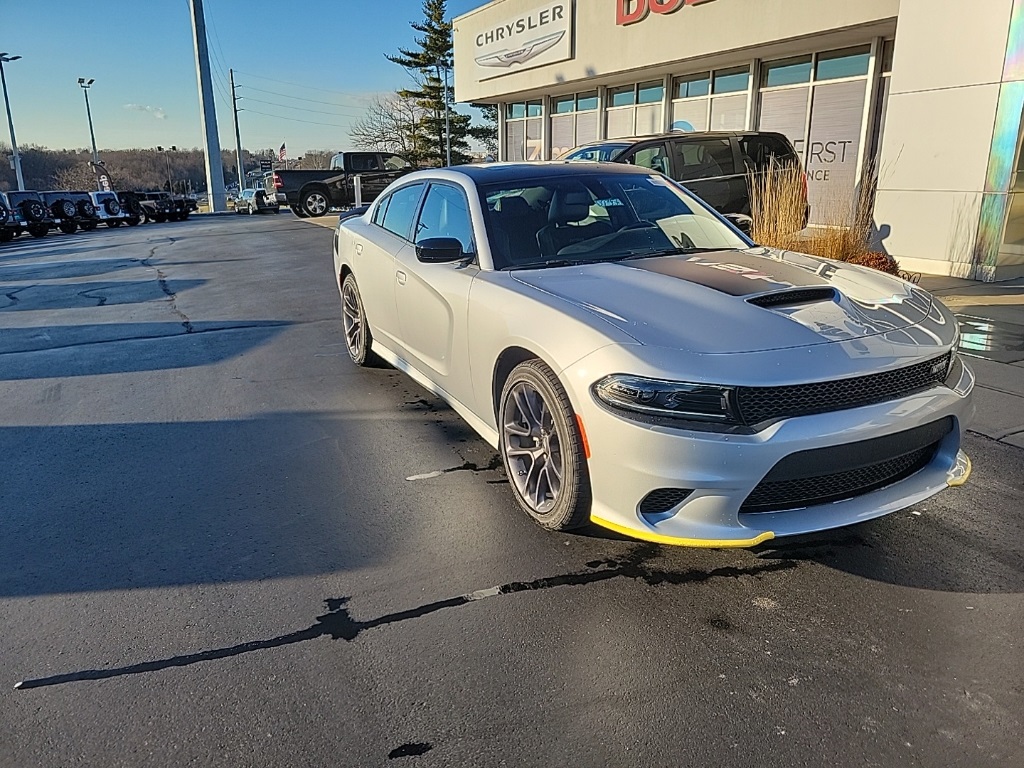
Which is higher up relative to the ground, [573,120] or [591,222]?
[573,120]

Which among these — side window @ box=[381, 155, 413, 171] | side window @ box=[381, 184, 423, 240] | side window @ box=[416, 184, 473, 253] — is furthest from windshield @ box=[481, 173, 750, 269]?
side window @ box=[381, 155, 413, 171]

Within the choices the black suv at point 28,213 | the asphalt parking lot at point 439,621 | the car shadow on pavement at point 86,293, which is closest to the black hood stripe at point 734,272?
the asphalt parking lot at point 439,621

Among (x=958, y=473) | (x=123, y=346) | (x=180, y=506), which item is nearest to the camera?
(x=958, y=473)

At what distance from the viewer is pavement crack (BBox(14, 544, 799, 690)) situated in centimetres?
244

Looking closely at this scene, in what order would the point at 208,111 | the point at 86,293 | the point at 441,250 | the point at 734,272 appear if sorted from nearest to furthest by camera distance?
the point at 734,272, the point at 441,250, the point at 86,293, the point at 208,111

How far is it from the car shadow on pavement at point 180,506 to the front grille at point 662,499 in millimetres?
1175

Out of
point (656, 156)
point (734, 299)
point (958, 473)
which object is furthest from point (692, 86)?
point (958, 473)

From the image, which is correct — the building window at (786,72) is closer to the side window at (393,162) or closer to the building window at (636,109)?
the building window at (636,109)

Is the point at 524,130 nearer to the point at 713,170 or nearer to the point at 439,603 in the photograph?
the point at 713,170

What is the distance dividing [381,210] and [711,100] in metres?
13.4

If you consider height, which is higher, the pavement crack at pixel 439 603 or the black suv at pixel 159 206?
the black suv at pixel 159 206

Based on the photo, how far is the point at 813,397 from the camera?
102 inches

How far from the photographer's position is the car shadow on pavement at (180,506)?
10.1 ft

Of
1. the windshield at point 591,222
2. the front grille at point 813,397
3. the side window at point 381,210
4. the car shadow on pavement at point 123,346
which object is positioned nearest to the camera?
the front grille at point 813,397
